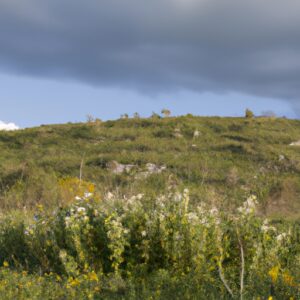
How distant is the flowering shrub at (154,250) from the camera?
6.21m

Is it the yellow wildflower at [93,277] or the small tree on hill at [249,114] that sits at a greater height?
the small tree on hill at [249,114]

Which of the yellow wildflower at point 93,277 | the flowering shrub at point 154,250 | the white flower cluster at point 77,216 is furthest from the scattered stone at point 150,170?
the yellow wildflower at point 93,277

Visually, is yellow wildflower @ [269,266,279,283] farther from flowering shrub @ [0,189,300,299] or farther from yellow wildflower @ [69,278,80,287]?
yellow wildflower @ [69,278,80,287]

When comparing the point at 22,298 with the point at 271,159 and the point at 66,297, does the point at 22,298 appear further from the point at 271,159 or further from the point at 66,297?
the point at 271,159

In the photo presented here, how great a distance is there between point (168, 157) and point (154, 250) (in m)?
17.8

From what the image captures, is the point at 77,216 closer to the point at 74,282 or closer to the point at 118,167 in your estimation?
the point at 74,282

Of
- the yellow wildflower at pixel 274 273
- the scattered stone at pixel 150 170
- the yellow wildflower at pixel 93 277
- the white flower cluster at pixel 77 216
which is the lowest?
the yellow wildflower at pixel 93 277

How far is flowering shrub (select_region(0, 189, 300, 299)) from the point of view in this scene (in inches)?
245

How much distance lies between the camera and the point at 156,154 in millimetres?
25422

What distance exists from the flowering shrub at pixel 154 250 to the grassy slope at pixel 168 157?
202 inches

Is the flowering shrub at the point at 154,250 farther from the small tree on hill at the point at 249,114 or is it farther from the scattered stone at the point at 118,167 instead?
the small tree on hill at the point at 249,114

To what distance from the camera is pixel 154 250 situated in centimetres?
716

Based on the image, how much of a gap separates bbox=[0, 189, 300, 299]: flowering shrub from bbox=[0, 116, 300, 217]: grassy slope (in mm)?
5135

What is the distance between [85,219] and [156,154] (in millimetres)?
18173
